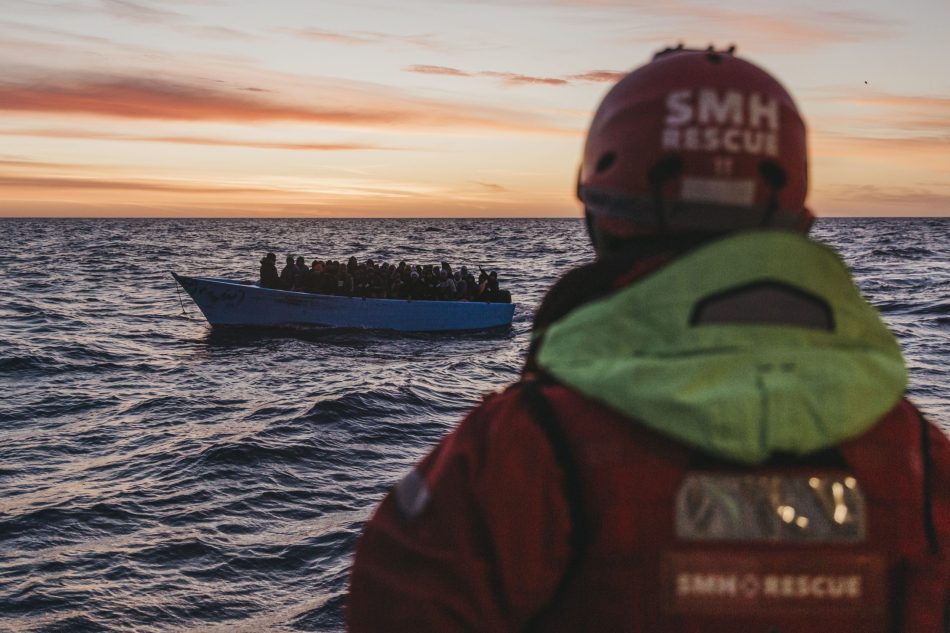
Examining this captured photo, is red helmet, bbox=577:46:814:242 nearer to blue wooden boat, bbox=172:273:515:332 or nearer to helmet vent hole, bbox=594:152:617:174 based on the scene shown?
helmet vent hole, bbox=594:152:617:174

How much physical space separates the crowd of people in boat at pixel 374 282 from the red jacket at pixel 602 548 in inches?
1010

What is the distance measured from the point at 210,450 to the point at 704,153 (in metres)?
14.0

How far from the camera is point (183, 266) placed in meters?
67.3

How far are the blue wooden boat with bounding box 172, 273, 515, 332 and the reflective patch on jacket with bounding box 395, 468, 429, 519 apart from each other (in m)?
25.1

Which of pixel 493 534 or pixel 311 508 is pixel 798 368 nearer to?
pixel 493 534

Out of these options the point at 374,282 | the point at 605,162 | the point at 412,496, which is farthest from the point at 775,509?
the point at 374,282

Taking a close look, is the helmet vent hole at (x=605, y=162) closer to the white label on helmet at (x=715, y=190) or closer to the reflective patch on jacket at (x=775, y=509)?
the white label on helmet at (x=715, y=190)

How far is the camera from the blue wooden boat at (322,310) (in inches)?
1045

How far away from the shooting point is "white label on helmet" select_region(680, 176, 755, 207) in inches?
62.6

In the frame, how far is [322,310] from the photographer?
87.3 ft

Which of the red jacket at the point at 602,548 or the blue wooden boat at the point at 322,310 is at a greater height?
the red jacket at the point at 602,548

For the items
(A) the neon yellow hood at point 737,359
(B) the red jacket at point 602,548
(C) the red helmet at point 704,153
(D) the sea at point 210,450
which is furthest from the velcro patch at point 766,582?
(D) the sea at point 210,450

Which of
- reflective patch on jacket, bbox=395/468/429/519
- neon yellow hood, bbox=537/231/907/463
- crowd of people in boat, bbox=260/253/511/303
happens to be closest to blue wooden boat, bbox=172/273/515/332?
crowd of people in boat, bbox=260/253/511/303

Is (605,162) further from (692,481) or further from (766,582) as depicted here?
(766,582)
